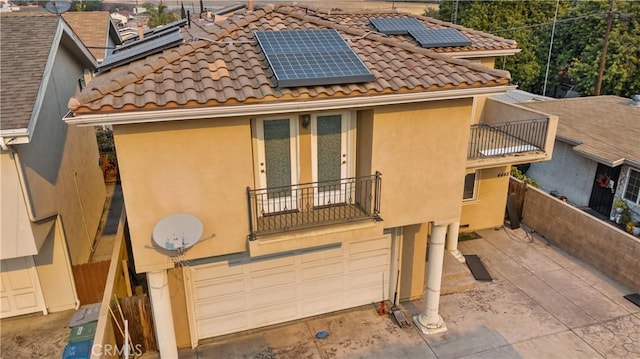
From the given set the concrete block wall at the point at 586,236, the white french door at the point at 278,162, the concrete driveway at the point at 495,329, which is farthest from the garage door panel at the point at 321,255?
the concrete block wall at the point at 586,236

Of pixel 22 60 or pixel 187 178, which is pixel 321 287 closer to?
pixel 187 178

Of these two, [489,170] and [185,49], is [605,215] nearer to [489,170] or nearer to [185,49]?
[489,170]

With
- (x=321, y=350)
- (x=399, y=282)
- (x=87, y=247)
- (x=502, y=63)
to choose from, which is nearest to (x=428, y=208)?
(x=399, y=282)

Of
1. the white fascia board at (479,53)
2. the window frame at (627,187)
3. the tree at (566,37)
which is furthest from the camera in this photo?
the tree at (566,37)

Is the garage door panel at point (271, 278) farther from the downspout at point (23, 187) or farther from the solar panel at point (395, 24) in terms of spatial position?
the solar panel at point (395, 24)

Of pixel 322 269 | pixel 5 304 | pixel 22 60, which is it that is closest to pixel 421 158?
pixel 322 269

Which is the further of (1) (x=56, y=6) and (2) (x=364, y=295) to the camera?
(1) (x=56, y=6)
